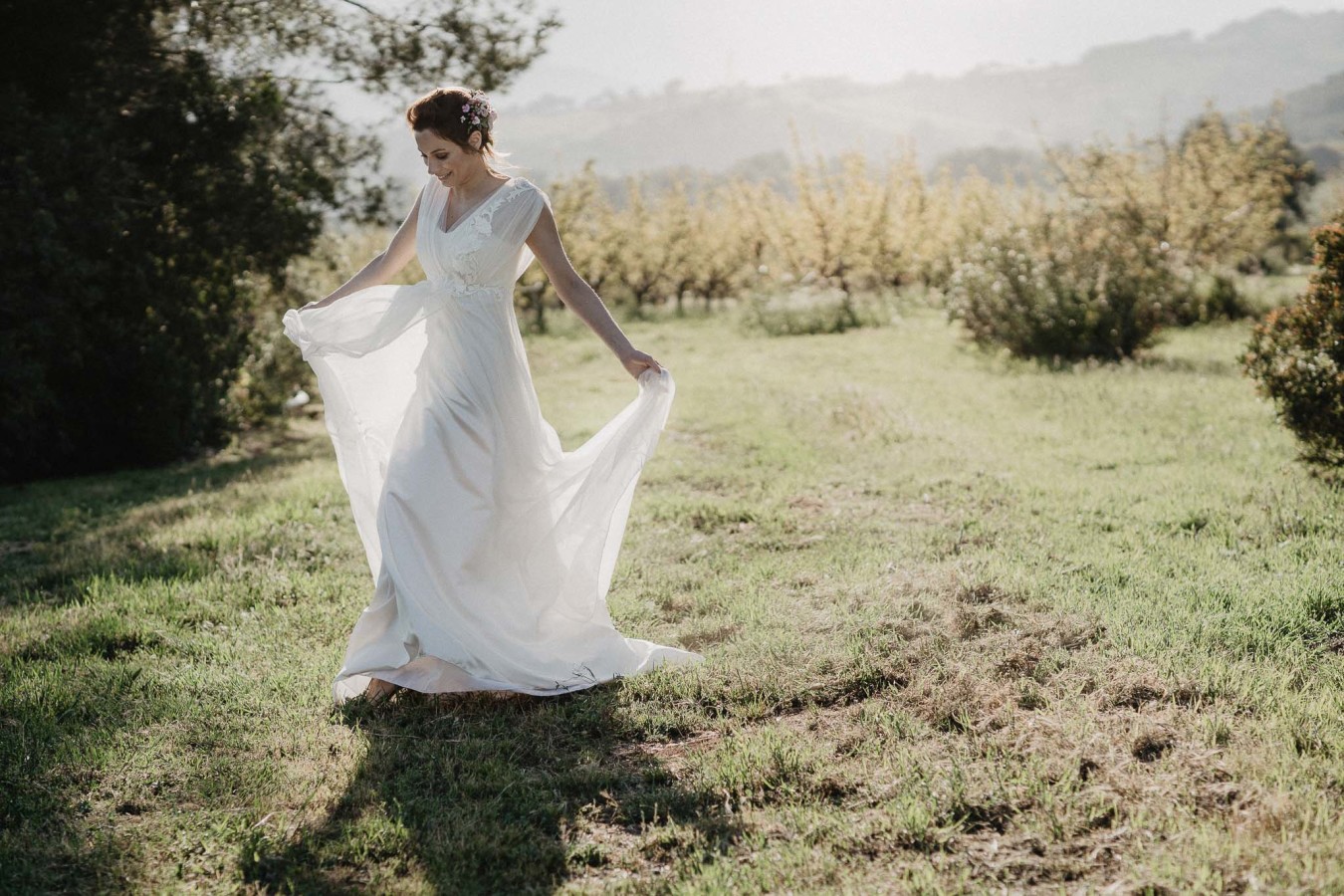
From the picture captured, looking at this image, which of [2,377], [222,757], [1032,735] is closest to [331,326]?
[222,757]

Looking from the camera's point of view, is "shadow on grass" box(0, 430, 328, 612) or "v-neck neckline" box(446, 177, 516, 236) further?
"shadow on grass" box(0, 430, 328, 612)

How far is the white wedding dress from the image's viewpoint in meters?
4.17

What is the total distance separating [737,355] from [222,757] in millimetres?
13600

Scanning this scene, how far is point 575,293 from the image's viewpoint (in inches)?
176

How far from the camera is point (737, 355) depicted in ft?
55.1

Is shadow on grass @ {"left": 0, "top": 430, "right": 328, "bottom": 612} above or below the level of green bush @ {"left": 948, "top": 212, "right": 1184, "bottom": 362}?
below

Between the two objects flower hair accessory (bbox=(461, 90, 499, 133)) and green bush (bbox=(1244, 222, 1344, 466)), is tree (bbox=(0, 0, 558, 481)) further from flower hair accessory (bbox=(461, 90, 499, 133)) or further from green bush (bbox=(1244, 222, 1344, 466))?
green bush (bbox=(1244, 222, 1344, 466))

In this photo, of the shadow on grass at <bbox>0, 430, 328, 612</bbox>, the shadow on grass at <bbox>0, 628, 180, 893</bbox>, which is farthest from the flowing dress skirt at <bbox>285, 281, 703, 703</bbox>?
the shadow on grass at <bbox>0, 430, 328, 612</bbox>

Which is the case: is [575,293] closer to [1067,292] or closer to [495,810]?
[495,810]

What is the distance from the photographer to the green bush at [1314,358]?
22.7 feet

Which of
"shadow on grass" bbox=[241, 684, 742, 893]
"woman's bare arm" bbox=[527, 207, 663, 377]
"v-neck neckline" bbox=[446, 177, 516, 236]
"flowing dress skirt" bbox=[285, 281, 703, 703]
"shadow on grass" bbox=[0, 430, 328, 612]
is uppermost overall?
"v-neck neckline" bbox=[446, 177, 516, 236]

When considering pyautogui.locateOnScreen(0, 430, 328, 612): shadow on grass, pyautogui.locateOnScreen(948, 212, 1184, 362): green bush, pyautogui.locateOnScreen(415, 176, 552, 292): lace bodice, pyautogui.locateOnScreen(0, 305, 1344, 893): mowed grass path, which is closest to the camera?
pyautogui.locateOnScreen(0, 305, 1344, 893): mowed grass path

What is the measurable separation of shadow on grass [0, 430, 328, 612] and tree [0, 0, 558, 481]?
0.73 metres

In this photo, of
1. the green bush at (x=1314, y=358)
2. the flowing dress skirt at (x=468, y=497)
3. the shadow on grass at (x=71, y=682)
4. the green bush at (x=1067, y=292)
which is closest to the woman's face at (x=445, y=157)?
the flowing dress skirt at (x=468, y=497)
